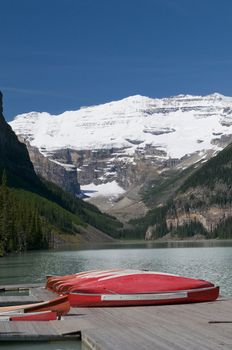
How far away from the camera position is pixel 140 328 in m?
27.8

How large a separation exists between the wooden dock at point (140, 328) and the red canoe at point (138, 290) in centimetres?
109

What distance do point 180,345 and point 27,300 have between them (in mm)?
21591

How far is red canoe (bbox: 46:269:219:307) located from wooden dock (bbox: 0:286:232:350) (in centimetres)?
109

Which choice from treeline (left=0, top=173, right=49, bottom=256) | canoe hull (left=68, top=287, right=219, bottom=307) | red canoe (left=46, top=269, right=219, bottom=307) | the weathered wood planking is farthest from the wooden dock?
treeline (left=0, top=173, right=49, bottom=256)

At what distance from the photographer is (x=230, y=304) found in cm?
3697

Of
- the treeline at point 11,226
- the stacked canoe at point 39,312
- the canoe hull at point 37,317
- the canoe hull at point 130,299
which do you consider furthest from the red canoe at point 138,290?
the treeline at point 11,226

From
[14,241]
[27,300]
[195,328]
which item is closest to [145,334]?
[195,328]

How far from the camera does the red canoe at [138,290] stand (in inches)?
1436

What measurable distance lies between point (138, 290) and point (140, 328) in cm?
938

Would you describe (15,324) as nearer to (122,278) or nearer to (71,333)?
(71,333)

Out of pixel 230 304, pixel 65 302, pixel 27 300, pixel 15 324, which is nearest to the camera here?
pixel 15 324

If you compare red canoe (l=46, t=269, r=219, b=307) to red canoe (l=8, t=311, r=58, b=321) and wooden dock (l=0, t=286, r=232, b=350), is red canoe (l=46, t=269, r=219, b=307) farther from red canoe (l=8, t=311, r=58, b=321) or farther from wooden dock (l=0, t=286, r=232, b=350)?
red canoe (l=8, t=311, r=58, b=321)

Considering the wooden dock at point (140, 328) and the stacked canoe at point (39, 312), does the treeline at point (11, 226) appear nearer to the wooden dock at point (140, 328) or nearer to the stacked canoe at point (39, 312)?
the wooden dock at point (140, 328)

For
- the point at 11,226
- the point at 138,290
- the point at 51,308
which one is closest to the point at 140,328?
the point at 51,308
